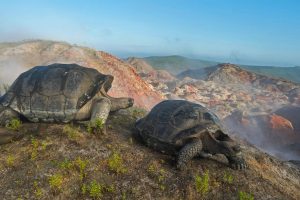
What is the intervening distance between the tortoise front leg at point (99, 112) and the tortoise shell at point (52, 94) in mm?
286

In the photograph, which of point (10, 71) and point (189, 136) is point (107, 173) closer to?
point (189, 136)

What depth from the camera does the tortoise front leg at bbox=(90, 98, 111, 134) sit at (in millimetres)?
10008

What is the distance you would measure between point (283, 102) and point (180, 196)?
46.3m

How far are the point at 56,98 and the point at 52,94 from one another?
170mm

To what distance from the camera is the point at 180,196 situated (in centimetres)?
813

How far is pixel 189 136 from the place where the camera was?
29.8ft

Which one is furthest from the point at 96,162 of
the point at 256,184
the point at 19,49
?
the point at 19,49

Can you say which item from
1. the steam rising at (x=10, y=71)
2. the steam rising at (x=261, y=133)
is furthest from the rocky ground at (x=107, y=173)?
the steam rising at (x=261, y=133)

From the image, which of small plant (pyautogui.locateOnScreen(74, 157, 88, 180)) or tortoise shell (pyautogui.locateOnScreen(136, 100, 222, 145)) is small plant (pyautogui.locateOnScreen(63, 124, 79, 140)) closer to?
small plant (pyautogui.locateOnScreen(74, 157, 88, 180))

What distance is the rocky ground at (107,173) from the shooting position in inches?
310

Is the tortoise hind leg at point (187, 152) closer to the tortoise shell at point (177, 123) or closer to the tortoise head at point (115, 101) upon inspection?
the tortoise shell at point (177, 123)

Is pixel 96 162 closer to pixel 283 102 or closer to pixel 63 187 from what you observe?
pixel 63 187

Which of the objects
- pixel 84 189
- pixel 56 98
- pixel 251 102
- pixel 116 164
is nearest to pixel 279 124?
pixel 251 102

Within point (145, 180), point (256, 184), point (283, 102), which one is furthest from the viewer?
point (283, 102)
